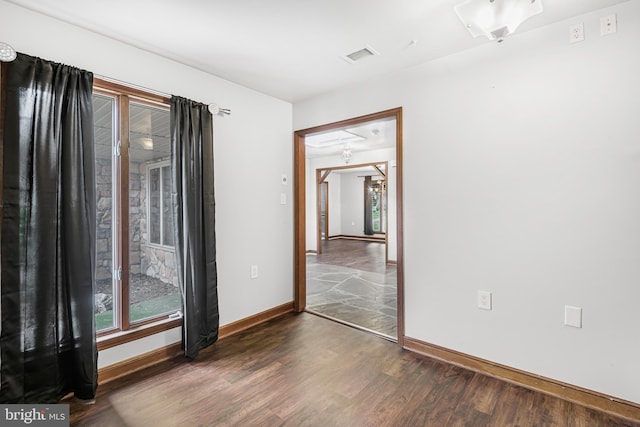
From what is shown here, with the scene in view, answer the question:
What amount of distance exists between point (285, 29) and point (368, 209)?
9.41 metres

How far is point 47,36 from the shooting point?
1850 mm

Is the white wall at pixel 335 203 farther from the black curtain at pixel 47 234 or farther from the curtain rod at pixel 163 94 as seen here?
the black curtain at pixel 47 234

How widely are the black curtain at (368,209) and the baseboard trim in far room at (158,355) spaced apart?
8.23 metres

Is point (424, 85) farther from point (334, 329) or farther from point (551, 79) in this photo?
point (334, 329)

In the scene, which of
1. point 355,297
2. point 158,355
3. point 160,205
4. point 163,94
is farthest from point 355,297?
point 163,94

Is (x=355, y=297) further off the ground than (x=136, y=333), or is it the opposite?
(x=136, y=333)

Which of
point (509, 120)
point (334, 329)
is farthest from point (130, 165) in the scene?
point (509, 120)

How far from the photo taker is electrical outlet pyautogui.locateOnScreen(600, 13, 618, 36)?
180cm

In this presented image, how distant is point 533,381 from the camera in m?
2.05

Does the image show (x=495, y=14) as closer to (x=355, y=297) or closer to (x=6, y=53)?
(x=6, y=53)

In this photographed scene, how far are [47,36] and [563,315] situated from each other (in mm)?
3747

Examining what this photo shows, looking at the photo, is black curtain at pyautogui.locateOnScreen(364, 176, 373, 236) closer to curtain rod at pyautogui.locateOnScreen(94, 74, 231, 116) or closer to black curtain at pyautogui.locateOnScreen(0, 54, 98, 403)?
curtain rod at pyautogui.locateOnScreen(94, 74, 231, 116)

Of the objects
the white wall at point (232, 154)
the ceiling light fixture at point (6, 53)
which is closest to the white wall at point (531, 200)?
the white wall at point (232, 154)

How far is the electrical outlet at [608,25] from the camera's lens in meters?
1.80
